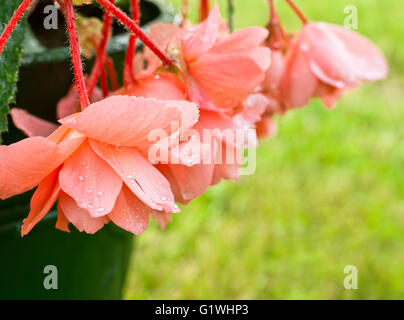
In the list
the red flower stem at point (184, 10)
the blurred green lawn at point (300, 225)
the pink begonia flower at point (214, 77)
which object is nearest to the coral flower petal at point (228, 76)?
the pink begonia flower at point (214, 77)

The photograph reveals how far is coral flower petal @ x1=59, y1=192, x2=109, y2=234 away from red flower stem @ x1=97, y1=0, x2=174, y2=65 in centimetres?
12

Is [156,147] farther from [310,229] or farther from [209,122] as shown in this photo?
[310,229]

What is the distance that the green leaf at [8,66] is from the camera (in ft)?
1.58

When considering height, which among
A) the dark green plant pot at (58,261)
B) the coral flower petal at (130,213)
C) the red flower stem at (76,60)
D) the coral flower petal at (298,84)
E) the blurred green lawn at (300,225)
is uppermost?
the red flower stem at (76,60)

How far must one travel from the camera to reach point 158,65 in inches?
18.5

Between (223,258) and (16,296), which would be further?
(223,258)

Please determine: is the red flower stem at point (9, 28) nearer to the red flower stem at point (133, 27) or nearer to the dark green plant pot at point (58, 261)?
the red flower stem at point (133, 27)

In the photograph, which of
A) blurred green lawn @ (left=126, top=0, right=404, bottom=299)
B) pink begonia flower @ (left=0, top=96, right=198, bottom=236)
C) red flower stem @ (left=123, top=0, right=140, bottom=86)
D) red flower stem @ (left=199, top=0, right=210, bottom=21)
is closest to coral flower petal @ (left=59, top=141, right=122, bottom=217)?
pink begonia flower @ (left=0, top=96, right=198, bottom=236)

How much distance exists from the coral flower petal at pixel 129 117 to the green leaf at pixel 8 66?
4.9 inches

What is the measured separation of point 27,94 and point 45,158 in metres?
0.31

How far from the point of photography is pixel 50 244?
731 mm

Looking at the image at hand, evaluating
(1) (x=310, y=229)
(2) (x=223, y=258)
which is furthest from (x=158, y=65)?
(1) (x=310, y=229)

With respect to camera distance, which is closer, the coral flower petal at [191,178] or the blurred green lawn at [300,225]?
the coral flower petal at [191,178]

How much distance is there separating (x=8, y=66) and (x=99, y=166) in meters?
0.16
